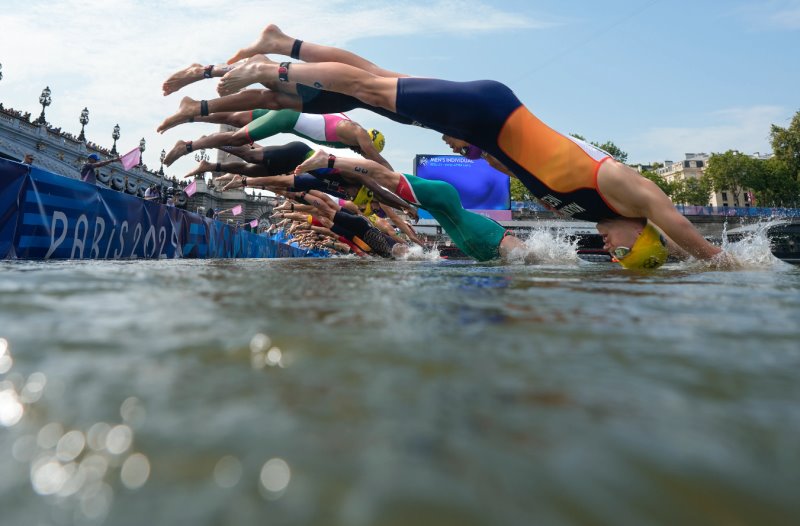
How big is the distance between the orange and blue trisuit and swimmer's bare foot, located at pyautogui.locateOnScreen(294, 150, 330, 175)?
2.43m

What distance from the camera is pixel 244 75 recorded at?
3.29 metres

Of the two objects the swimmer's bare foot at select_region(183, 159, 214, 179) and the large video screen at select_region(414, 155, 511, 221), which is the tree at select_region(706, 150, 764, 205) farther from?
the swimmer's bare foot at select_region(183, 159, 214, 179)

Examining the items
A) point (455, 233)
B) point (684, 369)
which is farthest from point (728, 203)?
point (684, 369)

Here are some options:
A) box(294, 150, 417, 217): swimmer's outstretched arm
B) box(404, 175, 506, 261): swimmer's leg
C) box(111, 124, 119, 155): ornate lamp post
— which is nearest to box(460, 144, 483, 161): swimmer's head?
box(404, 175, 506, 261): swimmer's leg

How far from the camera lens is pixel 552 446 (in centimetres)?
36

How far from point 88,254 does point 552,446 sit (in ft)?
15.5

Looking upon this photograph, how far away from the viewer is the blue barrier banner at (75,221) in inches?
136

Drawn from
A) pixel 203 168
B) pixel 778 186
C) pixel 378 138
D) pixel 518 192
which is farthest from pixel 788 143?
pixel 203 168

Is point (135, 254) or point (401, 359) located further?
point (135, 254)

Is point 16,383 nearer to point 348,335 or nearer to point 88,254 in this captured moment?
point 348,335

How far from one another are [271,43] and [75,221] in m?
2.30

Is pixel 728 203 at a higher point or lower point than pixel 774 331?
higher

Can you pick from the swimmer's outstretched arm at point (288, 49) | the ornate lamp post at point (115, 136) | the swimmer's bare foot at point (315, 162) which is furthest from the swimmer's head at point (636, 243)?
the ornate lamp post at point (115, 136)

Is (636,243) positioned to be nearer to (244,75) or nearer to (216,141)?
(244,75)
